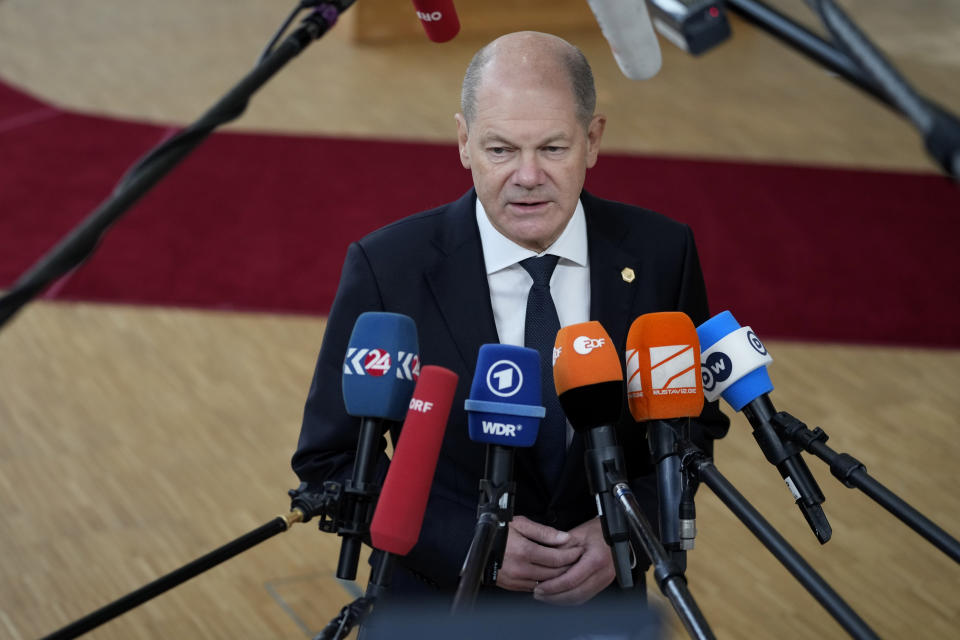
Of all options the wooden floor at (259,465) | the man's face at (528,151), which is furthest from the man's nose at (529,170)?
the wooden floor at (259,465)

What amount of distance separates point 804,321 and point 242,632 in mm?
2546

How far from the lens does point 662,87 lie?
6953 mm

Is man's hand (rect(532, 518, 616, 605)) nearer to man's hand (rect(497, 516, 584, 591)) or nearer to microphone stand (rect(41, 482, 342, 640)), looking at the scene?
man's hand (rect(497, 516, 584, 591))

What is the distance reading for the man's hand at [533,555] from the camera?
4.91 feet

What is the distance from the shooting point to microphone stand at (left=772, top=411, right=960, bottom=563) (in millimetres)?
1079

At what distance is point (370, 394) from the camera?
116 cm

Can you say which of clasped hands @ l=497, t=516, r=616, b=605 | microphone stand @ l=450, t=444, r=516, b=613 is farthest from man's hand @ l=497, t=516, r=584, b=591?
microphone stand @ l=450, t=444, r=516, b=613

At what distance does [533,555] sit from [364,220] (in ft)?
12.1

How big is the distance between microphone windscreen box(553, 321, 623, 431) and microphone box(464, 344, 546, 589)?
0.04m

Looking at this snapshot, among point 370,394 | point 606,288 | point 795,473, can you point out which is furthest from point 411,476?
point 606,288

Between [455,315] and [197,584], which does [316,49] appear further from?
[455,315]

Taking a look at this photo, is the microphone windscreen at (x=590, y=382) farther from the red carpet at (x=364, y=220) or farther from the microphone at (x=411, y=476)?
the red carpet at (x=364, y=220)

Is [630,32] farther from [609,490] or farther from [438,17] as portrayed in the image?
[609,490]

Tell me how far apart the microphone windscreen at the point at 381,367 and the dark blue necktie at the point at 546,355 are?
1.24 ft
